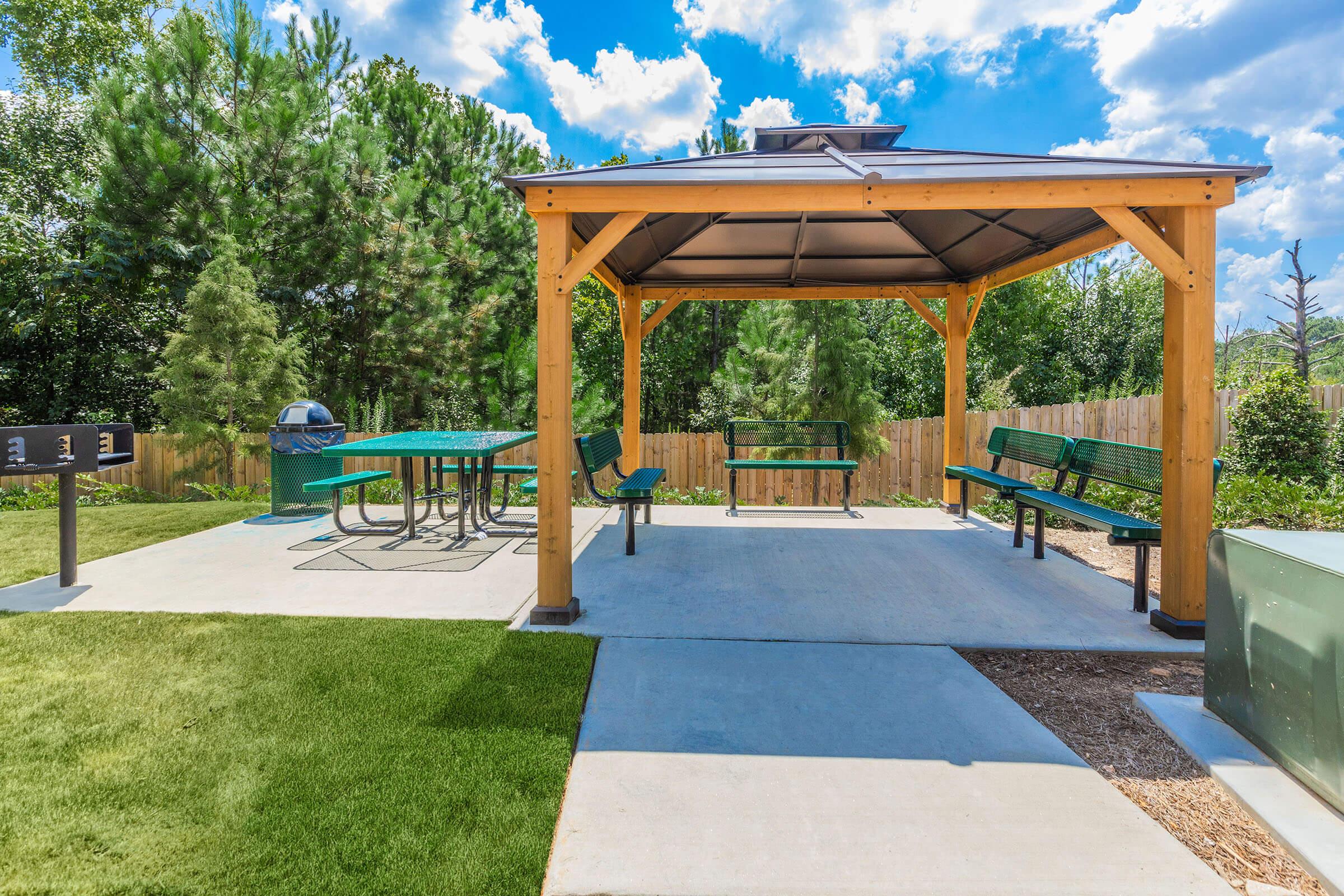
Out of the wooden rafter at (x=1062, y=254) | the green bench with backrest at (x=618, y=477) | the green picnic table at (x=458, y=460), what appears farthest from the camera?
the green bench with backrest at (x=618, y=477)

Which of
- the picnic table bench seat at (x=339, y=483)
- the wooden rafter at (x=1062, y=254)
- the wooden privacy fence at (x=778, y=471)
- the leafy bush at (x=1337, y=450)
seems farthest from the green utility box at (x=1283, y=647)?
the wooden privacy fence at (x=778, y=471)

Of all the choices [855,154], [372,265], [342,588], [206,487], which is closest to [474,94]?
[372,265]

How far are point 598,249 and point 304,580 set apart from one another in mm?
3392

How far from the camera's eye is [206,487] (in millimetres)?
9867

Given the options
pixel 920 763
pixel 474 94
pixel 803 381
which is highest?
pixel 474 94

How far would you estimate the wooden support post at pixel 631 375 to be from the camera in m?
8.16

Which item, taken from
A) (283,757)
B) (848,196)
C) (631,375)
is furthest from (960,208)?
(631,375)

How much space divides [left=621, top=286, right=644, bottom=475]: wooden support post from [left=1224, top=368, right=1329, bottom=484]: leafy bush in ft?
22.3

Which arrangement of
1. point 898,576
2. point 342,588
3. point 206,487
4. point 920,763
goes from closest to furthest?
point 920,763
point 342,588
point 898,576
point 206,487

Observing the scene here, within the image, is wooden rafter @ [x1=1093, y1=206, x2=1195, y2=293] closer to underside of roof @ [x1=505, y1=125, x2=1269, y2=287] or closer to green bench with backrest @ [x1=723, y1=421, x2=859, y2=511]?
underside of roof @ [x1=505, y1=125, x2=1269, y2=287]

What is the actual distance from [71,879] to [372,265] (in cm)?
1275

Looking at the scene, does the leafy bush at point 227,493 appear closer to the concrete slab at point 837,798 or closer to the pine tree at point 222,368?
the pine tree at point 222,368

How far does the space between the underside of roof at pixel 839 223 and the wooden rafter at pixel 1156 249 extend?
25 cm

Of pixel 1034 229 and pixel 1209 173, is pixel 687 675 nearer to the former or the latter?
pixel 1209 173
